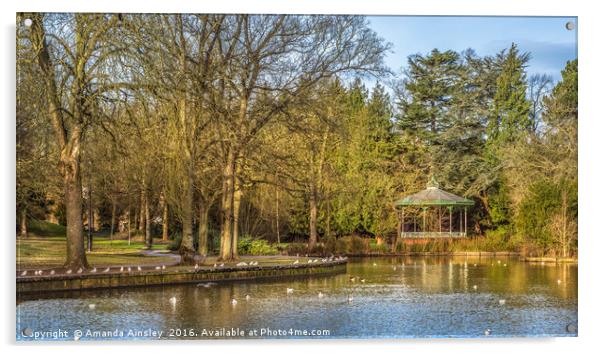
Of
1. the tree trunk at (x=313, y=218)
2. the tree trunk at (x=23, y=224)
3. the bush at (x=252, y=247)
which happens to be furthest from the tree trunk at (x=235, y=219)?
the tree trunk at (x=23, y=224)

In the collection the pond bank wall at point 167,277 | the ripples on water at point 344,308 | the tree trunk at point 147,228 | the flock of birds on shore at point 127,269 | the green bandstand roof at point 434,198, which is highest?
the green bandstand roof at point 434,198

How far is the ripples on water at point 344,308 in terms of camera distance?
383 inches

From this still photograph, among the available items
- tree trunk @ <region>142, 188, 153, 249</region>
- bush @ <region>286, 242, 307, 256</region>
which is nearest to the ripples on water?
bush @ <region>286, 242, 307, 256</region>

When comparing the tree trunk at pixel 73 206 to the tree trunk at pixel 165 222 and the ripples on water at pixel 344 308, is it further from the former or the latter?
the tree trunk at pixel 165 222

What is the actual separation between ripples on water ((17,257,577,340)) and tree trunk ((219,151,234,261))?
3.75 ft

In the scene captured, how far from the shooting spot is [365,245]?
48.6 ft

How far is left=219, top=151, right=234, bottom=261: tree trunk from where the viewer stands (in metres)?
13.5

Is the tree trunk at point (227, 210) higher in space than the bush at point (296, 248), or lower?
higher

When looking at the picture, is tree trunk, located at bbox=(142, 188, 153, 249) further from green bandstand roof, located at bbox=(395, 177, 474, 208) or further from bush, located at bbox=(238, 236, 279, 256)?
green bandstand roof, located at bbox=(395, 177, 474, 208)

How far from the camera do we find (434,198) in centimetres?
1413

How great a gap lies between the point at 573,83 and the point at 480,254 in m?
3.88

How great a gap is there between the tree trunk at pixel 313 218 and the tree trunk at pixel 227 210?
136cm

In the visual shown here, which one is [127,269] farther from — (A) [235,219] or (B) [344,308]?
(B) [344,308]

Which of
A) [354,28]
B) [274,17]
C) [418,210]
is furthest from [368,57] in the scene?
[418,210]
